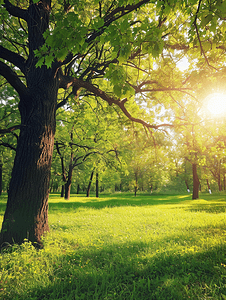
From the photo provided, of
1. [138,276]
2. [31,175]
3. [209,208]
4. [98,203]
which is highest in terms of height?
[31,175]

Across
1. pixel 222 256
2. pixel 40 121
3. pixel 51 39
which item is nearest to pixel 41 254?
pixel 40 121

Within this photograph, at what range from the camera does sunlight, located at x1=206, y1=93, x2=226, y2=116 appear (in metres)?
5.82

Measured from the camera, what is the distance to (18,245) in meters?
4.02

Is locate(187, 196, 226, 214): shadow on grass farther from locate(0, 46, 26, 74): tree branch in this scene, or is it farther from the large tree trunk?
locate(0, 46, 26, 74): tree branch

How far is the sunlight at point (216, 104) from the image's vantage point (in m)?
5.82

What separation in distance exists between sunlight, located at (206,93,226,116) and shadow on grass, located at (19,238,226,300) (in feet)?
15.2

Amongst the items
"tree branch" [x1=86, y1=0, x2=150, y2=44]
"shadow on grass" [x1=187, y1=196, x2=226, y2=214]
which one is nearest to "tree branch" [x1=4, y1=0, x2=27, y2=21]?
"tree branch" [x1=86, y1=0, x2=150, y2=44]

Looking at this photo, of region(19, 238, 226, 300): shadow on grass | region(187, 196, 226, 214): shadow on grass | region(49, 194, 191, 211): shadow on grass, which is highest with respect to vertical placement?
region(19, 238, 226, 300): shadow on grass

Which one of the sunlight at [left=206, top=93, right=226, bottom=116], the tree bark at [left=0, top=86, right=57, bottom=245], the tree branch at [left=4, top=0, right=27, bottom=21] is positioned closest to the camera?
the tree bark at [left=0, top=86, right=57, bottom=245]

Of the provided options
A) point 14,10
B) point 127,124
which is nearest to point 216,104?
point 127,124

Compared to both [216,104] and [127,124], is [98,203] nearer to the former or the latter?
[127,124]

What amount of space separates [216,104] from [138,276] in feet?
20.2

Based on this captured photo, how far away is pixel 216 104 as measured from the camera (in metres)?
6.34

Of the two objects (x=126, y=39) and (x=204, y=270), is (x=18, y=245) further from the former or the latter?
(x=126, y=39)
